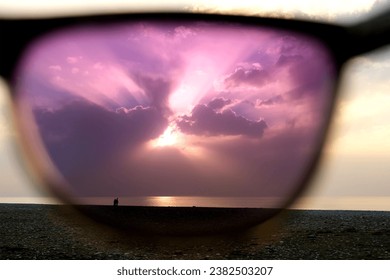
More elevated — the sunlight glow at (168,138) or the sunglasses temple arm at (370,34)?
the sunglasses temple arm at (370,34)

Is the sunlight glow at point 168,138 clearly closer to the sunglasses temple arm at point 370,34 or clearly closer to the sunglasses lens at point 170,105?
the sunglasses lens at point 170,105

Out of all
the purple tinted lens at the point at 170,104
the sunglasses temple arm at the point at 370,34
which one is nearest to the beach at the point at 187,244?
the purple tinted lens at the point at 170,104

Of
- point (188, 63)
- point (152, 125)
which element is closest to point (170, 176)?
point (152, 125)

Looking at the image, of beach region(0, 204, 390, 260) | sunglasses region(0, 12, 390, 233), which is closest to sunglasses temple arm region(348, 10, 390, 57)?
sunglasses region(0, 12, 390, 233)

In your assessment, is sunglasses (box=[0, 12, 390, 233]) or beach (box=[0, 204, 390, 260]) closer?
sunglasses (box=[0, 12, 390, 233])

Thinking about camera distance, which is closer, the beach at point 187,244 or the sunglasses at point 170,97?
the sunglasses at point 170,97

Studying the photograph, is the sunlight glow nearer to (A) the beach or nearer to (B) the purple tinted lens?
(B) the purple tinted lens
